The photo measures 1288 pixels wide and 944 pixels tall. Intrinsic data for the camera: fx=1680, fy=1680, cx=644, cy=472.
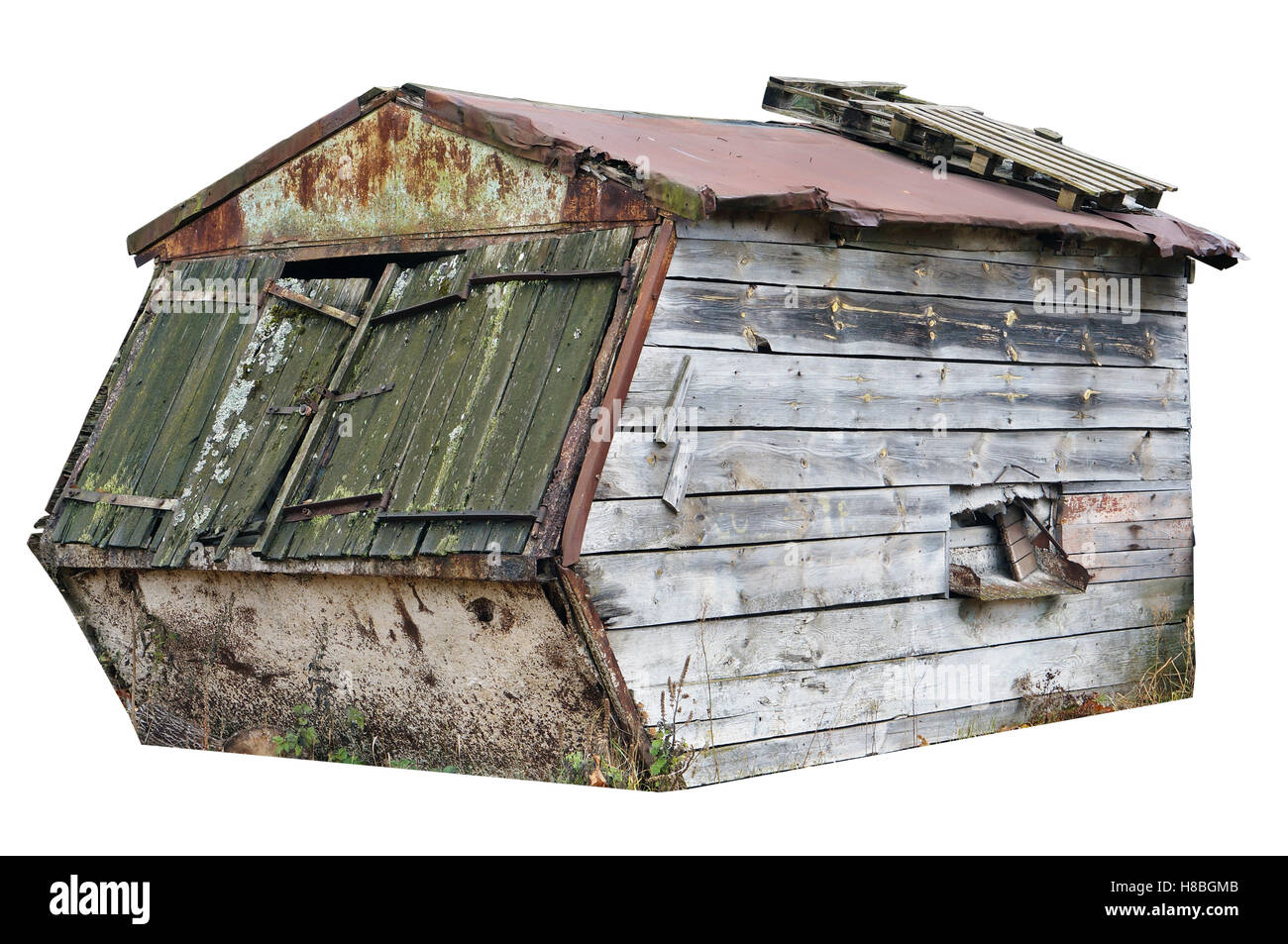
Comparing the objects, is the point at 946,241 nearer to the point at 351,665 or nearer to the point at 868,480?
the point at 868,480

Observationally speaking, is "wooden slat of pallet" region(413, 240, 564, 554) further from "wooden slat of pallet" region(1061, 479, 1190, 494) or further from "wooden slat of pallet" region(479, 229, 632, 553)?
"wooden slat of pallet" region(1061, 479, 1190, 494)

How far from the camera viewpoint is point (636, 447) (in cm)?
778

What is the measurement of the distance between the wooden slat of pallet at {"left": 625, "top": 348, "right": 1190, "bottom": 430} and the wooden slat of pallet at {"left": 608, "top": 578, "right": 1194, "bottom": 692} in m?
0.99

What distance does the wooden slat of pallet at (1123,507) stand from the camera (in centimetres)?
1005

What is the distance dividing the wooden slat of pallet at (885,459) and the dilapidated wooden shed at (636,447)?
0.02m

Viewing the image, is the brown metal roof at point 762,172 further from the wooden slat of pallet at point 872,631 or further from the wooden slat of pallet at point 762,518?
the wooden slat of pallet at point 872,631

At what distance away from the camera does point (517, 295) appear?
8.40 meters

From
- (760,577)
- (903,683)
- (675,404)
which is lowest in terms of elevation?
(903,683)

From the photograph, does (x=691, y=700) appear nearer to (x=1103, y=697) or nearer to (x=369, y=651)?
(x=369, y=651)

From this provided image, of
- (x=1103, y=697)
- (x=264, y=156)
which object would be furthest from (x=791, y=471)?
(x=264, y=156)

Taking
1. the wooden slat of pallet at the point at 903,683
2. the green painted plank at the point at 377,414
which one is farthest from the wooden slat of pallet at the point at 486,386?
the wooden slat of pallet at the point at 903,683

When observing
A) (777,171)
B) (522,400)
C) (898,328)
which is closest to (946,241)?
(898,328)

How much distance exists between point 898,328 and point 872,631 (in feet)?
5.30

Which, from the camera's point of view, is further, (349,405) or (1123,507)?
(1123,507)
